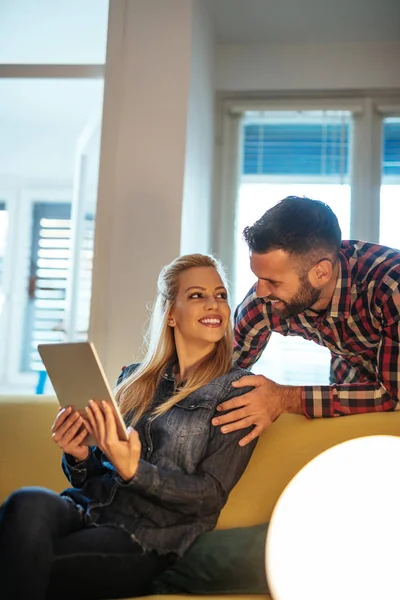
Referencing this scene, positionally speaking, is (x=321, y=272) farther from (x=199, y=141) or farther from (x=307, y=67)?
(x=307, y=67)

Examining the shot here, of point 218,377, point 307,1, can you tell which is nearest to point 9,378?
point 307,1

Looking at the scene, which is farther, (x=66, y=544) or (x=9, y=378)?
(x=9, y=378)

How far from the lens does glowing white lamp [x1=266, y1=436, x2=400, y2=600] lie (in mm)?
1377

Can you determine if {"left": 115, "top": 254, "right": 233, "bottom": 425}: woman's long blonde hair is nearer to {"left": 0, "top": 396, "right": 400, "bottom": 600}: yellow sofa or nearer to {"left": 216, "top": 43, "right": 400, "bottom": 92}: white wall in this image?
{"left": 0, "top": 396, "right": 400, "bottom": 600}: yellow sofa

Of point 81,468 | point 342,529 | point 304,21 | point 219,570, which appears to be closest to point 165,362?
point 81,468

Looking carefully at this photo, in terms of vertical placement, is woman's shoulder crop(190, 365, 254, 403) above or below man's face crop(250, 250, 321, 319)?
below

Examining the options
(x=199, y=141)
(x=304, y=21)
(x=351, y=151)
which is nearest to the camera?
(x=199, y=141)

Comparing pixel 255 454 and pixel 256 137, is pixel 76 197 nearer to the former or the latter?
pixel 256 137

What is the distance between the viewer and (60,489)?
7.37 feet

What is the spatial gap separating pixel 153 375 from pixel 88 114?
11.0ft

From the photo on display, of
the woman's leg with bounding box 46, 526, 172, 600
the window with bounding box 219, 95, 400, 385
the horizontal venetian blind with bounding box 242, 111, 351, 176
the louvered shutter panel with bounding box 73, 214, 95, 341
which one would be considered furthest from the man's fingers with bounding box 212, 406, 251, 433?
the horizontal venetian blind with bounding box 242, 111, 351, 176

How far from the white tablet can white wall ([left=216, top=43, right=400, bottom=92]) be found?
121 inches

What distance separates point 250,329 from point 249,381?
0.47 meters

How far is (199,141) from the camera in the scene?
393 cm
